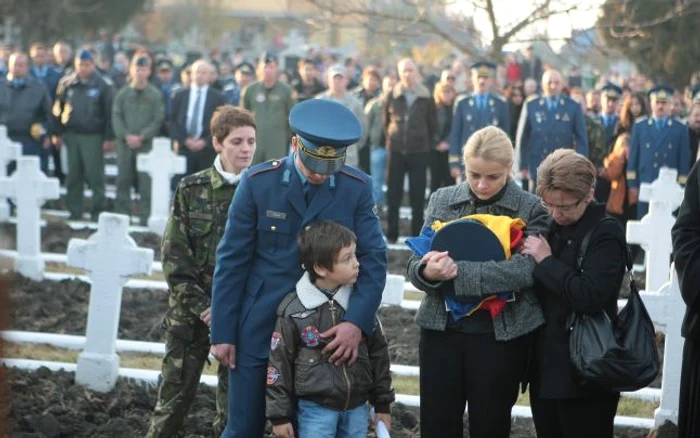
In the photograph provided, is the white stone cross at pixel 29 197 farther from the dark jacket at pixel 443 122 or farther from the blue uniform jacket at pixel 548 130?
the dark jacket at pixel 443 122

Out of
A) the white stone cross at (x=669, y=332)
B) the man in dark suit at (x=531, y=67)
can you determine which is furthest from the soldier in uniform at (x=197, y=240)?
the man in dark suit at (x=531, y=67)

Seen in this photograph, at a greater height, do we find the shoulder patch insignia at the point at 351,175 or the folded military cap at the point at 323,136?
the folded military cap at the point at 323,136

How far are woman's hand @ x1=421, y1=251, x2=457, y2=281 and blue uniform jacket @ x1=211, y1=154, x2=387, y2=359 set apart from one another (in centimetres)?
24

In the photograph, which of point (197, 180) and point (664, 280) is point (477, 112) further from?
point (197, 180)

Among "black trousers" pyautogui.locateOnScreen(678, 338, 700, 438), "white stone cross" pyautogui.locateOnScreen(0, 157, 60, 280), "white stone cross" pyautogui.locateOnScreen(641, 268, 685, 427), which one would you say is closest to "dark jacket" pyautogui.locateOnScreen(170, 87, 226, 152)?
"white stone cross" pyautogui.locateOnScreen(0, 157, 60, 280)

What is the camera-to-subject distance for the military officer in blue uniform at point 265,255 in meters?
5.58

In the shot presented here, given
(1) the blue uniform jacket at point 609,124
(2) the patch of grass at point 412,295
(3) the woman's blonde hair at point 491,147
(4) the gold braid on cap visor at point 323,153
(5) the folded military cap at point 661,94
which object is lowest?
(2) the patch of grass at point 412,295

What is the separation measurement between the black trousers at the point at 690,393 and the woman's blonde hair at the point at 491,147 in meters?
1.12

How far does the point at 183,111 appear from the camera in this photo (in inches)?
663

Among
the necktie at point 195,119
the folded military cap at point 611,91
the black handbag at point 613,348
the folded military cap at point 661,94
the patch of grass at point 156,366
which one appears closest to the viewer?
the black handbag at point 613,348

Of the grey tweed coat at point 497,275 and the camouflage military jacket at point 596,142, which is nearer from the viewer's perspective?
the grey tweed coat at point 497,275

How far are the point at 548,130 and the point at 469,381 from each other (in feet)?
33.6

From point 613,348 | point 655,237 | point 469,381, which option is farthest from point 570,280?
point 655,237

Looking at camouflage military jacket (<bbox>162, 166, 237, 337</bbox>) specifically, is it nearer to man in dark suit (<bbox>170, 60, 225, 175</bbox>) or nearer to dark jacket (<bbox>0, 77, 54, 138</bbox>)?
man in dark suit (<bbox>170, 60, 225, 175</bbox>)
